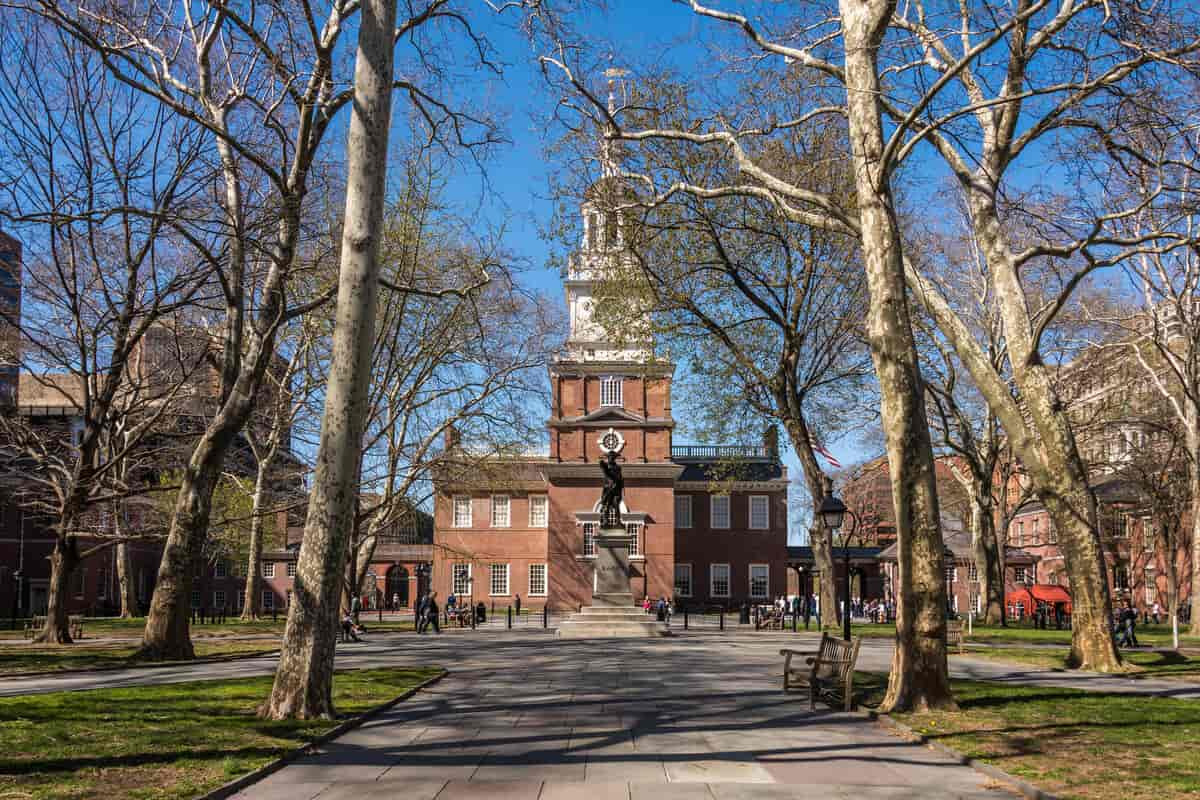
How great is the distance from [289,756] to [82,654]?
14.1m

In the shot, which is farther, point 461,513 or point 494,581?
point 461,513

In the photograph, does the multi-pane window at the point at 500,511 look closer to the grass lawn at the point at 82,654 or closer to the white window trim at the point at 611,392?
the white window trim at the point at 611,392

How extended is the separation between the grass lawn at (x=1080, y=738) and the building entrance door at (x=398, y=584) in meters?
60.5

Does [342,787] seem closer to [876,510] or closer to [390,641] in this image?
[390,641]

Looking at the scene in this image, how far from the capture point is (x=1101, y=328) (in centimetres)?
3244

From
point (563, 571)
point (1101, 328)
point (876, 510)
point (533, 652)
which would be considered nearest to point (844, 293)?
point (1101, 328)

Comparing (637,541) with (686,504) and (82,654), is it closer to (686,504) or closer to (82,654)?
(686,504)

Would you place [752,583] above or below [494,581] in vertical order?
below

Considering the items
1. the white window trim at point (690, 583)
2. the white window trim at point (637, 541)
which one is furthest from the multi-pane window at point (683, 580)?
the white window trim at point (637, 541)

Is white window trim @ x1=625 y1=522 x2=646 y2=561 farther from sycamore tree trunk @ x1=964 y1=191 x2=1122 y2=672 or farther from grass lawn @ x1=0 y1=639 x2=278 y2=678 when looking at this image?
sycamore tree trunk @ x1=964 y1=191 x2=1122 y2=672

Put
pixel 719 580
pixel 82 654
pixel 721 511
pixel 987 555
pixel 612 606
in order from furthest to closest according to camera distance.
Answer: pixel 721 511 → pixel 719 580 → pixel 987 555 → pixel 612 606 → pixel 82 654

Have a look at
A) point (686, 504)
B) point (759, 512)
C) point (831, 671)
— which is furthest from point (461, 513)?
point (831, 671)

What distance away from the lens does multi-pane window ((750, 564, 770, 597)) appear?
196ft

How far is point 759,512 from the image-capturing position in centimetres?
6091
